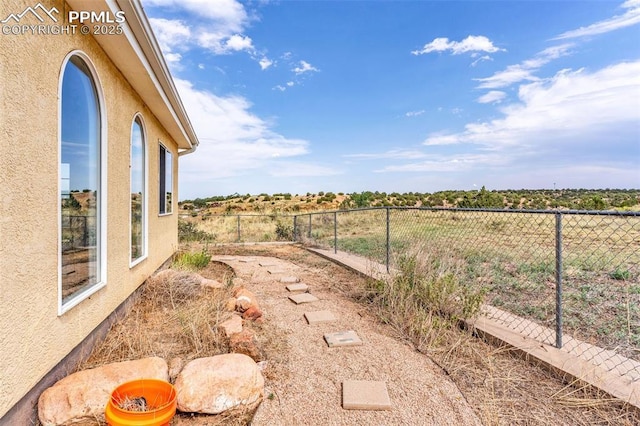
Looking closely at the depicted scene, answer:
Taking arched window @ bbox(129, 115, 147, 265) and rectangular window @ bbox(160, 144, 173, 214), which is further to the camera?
rectangular window @ bbox(160, 144, 173, 214)

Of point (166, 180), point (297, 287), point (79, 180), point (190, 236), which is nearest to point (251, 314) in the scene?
point (297, 287)

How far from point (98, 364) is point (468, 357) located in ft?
9.91

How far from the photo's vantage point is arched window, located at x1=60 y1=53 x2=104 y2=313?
242cm

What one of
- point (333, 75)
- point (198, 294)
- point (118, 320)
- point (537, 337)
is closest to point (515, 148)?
point (333, 75)

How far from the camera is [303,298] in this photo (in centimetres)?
462

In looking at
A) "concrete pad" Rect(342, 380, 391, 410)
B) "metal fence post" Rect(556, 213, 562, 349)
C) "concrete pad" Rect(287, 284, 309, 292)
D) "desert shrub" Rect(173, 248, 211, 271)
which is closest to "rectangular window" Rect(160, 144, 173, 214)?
"desert shrub" Rect(173, 248, 211, 271)

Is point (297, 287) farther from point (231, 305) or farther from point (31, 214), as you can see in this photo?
point (31, 214)

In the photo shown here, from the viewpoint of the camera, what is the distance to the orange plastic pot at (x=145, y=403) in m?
1.67

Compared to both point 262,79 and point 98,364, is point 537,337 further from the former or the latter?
point 262,79

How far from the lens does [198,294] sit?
4227mm

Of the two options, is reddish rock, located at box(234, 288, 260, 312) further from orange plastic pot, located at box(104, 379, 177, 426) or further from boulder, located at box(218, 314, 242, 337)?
orange plastic pot, located at box(104, 379, 177, 426)

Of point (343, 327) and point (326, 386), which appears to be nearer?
point (326, 386)

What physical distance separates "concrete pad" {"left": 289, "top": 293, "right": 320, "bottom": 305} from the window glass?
7.70 feet

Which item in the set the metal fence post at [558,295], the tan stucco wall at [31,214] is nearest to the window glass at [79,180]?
the tan stucco wall at [31,214]
